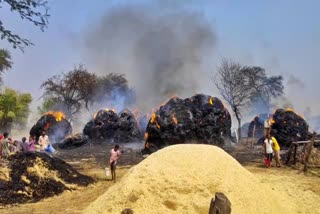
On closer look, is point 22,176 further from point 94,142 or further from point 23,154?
point 94,142

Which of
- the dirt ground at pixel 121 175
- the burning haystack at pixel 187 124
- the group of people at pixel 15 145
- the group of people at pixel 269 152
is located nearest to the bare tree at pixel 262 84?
the burning haystack at pixel 187 124

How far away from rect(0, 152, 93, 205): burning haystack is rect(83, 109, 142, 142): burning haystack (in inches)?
724

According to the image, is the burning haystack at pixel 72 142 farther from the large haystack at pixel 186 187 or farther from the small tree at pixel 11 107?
the large haystack at pixel 186 187

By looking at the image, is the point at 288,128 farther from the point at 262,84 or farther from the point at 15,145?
the point at 262,84

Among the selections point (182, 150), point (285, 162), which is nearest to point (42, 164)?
point (182, 150)

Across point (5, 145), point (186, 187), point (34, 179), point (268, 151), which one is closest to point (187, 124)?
point (268, 151)

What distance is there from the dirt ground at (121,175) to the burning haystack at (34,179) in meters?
0.47

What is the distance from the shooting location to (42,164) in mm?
15750

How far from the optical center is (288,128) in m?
27.2

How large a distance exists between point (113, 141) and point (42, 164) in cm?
1921

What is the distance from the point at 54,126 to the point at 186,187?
31.0m

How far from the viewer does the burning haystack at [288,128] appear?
2695cm

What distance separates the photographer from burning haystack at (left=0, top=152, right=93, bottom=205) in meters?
13.6

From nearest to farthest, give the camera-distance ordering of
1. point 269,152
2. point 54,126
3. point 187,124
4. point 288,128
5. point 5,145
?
point 5,145
point 269,152
point 187,124
point 288,128
point 54,126
